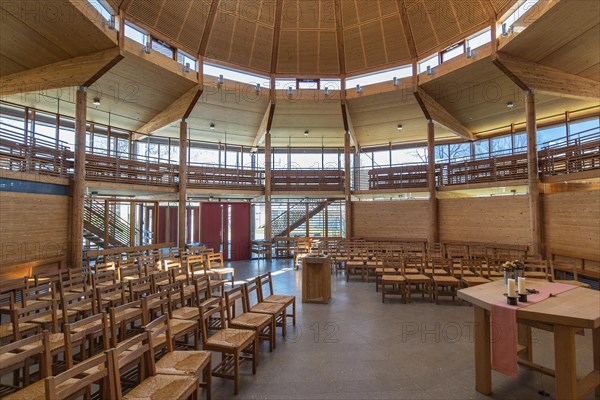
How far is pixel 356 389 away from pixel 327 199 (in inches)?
469

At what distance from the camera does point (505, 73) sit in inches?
381

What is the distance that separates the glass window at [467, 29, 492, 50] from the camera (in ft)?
32.2

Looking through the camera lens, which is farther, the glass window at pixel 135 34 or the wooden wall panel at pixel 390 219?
the wooden wall panel at pixel 390 219

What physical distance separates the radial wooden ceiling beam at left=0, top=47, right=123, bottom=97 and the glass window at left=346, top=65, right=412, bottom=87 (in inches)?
329

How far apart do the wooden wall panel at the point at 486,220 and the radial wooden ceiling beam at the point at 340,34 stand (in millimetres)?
6834

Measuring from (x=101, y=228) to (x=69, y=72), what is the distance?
5769 millimetres

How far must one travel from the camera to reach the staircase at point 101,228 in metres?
11.7

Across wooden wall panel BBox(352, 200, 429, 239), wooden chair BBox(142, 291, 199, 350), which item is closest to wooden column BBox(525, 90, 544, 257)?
wooden wall panel BBox(352, 200, 429, 239)

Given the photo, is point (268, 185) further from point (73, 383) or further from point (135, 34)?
point (73, 383)

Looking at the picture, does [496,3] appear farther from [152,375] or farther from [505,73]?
[152,375]

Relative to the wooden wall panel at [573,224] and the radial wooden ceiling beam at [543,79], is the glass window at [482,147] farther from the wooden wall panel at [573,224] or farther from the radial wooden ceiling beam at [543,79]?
Result: the wooden wall panel at [573,224]

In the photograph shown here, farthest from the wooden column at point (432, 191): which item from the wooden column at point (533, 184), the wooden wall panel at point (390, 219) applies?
the wooden column at point (533, 184)

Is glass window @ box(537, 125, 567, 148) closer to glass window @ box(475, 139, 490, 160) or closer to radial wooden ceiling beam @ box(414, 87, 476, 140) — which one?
glass window @ box(475, 139, 490, 160)

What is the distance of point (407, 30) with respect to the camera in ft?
38.0
